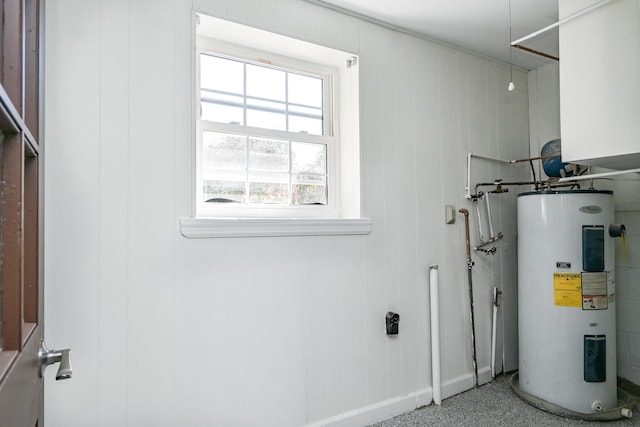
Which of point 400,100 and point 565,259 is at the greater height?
point 400,100

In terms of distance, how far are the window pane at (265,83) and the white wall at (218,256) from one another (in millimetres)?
255

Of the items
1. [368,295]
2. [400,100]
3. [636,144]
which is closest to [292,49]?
[400,100]

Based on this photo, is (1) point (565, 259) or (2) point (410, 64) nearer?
(1) point (565, 259)

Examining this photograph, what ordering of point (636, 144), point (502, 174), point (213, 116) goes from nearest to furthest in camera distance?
point (636, 144) → point (213, 116) → point (502, 174)

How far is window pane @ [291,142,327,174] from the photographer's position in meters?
2.28

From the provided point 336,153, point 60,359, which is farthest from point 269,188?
point 60,359

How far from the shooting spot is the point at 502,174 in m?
3.13

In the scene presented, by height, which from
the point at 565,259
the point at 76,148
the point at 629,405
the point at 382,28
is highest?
the point at 382,28

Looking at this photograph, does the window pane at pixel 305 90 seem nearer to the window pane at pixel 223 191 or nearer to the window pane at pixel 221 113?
the window pane at pixel 221 113

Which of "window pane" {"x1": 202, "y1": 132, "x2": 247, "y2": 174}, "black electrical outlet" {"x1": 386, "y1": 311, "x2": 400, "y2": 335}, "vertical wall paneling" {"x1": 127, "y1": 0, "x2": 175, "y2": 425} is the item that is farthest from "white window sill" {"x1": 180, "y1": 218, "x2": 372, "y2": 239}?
"black electrical outlet" {"x1": 386, "y1": 311, "x2": 400, "y2": 335}

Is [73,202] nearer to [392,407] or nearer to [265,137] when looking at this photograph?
[265,137]

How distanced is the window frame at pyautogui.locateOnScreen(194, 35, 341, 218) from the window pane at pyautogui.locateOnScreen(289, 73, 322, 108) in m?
0.03

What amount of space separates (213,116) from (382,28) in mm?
1237

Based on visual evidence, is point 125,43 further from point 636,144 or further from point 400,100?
point 636,144
